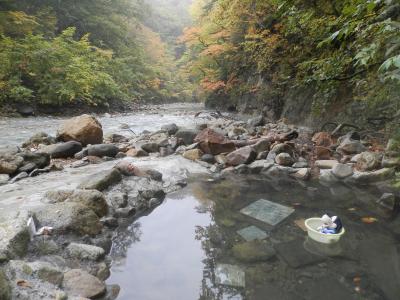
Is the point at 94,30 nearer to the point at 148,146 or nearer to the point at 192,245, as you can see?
the point at 148,146

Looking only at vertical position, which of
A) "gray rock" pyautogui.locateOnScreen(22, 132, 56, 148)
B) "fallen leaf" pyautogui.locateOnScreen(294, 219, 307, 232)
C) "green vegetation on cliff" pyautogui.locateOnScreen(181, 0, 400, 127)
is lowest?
"gray rock" pyautogui.locateOnScreen(22, 132, 56, 148)

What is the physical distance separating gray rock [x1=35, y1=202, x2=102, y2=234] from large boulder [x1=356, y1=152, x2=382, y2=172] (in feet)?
13.8

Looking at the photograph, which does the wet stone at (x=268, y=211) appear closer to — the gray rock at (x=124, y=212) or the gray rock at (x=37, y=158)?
the gray rock at (x=124, y=212)

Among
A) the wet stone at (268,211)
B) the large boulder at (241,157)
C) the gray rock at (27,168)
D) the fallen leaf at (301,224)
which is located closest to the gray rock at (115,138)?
the gray rock at (27,168)

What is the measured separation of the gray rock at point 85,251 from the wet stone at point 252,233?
1.42 m

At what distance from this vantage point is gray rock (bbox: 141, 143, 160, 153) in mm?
6818

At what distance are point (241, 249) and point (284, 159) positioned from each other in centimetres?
312

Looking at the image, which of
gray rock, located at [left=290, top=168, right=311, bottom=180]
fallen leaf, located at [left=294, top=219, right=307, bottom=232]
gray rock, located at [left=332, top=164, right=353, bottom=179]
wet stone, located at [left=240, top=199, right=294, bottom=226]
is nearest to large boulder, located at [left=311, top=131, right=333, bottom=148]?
gray rock, located at [left=332, top=164, right=353, bottom=179]

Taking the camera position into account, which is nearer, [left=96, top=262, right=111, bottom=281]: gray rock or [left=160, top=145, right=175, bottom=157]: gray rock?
[left=96, top=262, right=111, bottom=281]: gray rock

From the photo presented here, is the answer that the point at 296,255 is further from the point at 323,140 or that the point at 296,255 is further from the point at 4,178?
the point at 323,140

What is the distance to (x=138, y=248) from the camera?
322 cm

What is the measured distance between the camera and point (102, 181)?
4.16 meters

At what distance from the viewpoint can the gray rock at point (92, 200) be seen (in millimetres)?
3510

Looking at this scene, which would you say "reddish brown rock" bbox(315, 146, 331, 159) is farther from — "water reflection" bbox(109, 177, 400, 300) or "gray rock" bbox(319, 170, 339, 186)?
"water reflection" bbox(109, 177, 400, 300)
